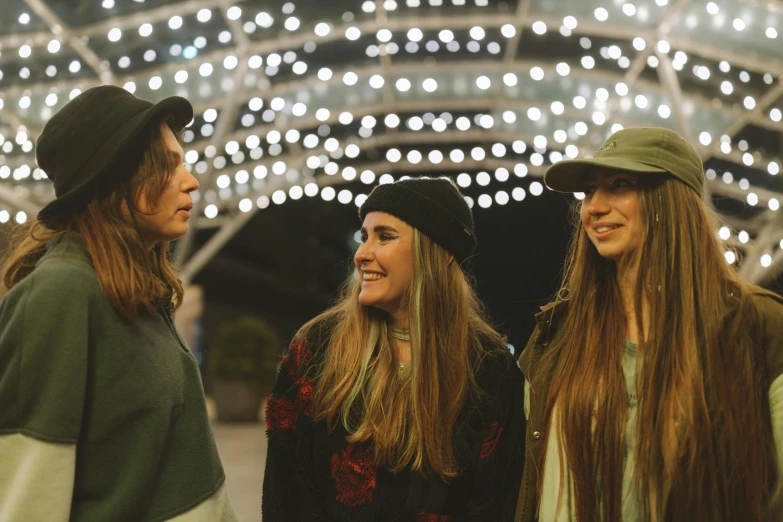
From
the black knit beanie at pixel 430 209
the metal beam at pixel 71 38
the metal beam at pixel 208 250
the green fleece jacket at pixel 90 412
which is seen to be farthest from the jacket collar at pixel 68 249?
the metal beam at pixel 208 250

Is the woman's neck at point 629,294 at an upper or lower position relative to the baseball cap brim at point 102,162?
lower

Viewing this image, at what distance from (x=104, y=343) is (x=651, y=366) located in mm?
1569

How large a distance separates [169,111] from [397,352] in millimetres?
1276

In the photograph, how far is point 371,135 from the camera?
2141 cm

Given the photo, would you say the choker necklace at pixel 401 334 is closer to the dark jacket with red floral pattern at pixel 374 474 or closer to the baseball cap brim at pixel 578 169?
the dark jacket with red floral pattern at pixel 374 474

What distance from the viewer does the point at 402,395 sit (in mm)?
3193

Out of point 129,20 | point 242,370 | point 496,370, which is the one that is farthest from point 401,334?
point 242,370

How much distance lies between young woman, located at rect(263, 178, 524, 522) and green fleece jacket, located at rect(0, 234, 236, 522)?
59 cm

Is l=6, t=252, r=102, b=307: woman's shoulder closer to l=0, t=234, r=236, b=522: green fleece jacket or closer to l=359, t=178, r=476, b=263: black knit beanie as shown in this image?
l=0, t=234, r=236, b=522: green fleece jacket

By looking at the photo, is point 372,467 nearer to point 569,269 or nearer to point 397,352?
point 397,352

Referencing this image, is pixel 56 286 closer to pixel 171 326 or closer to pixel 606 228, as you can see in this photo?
pixel 171 326

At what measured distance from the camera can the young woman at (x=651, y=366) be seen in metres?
2.56

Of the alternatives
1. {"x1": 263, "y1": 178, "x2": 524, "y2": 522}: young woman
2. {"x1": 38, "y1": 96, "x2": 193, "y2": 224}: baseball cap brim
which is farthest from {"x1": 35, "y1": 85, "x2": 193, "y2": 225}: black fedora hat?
{"x1": 263, "y1": 178, "x2": 524, "y2": 522}: young woman

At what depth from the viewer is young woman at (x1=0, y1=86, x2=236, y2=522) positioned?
6.92 ft
